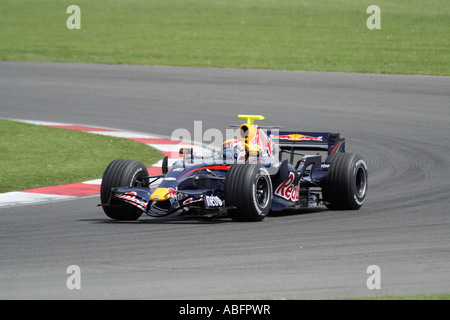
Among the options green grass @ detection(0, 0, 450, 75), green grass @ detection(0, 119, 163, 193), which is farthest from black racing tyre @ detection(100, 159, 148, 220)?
green grass @ detection(0, 0, 450, 75)

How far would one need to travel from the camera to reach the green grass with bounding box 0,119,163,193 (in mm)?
13062

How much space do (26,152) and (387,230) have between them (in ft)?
27.2

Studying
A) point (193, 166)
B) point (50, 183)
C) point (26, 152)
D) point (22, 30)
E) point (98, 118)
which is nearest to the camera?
point (193, 166)

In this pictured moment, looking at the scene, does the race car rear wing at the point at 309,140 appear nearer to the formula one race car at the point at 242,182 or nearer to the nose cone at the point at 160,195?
the formula one race car at the point at 242,182

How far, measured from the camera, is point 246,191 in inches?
363

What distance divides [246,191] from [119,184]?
157cm

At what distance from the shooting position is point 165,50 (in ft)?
103

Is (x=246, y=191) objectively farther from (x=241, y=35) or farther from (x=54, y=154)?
(x=241, y=35)

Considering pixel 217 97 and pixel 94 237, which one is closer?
pixel 94 237

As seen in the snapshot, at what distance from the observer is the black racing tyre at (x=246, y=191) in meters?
9.23

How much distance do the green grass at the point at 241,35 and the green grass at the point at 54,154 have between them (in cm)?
1128

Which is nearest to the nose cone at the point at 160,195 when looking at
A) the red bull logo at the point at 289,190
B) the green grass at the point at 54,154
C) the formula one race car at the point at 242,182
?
the formula one race car at the point at 242,182
